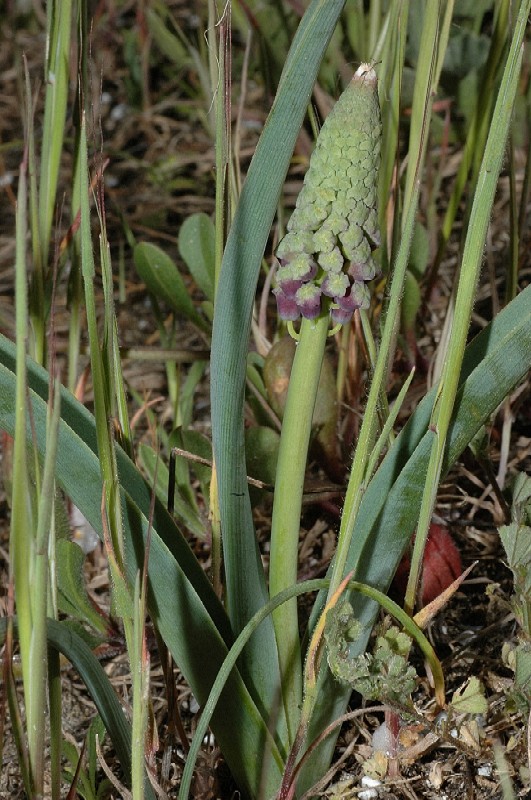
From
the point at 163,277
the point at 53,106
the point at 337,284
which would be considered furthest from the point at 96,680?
the point at 163,277

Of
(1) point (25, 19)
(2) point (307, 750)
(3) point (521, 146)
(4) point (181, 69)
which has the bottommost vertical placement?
(2) point (307, 750)

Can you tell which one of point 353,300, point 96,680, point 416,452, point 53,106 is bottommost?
point 96,680

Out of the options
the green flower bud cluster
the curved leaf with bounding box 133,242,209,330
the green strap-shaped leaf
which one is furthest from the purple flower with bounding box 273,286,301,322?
the curved leaf with bounding box 133,242,209,330

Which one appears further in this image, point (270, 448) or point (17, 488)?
point (270, 448)

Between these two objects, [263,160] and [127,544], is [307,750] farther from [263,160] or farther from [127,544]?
[263,160]

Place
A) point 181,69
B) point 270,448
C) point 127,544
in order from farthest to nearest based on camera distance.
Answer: point 181,69
point 270,448
point 127,544

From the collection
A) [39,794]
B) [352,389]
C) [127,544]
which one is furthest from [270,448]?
[39,794]

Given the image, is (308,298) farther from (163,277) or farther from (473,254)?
(163,277)
